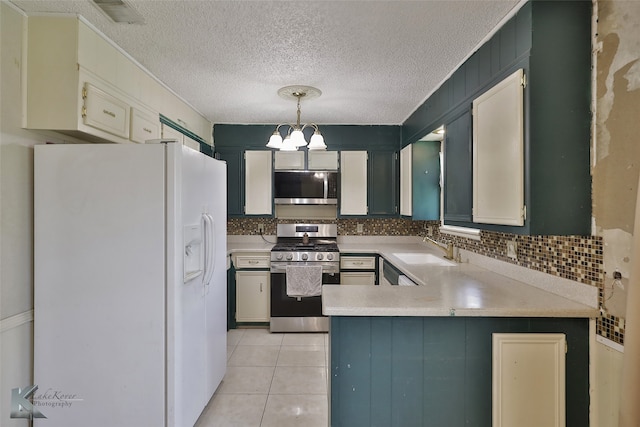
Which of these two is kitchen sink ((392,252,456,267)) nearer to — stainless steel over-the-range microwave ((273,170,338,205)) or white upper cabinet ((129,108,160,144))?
stainless steel over-the-range microwave ((273,170,338,205))

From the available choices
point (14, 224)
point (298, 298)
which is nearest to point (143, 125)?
point (14, 224)

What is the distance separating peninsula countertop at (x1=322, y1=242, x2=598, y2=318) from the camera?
4.58 ft

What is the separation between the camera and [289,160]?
3727mm

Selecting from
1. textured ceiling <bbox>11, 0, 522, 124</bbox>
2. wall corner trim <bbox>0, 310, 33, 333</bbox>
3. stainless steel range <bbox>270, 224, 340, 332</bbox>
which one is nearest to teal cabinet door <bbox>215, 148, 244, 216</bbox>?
stainless steel range <bbox>270, 224, 340, 332</bbox>

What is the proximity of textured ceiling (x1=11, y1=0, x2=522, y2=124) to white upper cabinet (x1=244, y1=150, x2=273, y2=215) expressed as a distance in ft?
3.20

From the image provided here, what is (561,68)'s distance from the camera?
143 cm

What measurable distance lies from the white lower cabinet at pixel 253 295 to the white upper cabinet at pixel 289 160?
131 cm

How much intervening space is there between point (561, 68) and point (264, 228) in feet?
10.7

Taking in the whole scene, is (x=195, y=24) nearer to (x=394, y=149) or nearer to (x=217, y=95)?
(x=217, y=95)

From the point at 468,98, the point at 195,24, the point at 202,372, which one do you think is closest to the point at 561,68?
the point at 468,98

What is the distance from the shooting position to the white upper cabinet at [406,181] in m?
3.25

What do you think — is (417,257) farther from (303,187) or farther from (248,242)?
(248,242)

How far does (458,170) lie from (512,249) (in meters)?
0.62

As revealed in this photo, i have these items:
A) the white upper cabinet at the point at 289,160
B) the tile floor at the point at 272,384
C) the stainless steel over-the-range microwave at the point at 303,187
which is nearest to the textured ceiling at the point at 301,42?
the white upper cabinet at the point at 289,160
